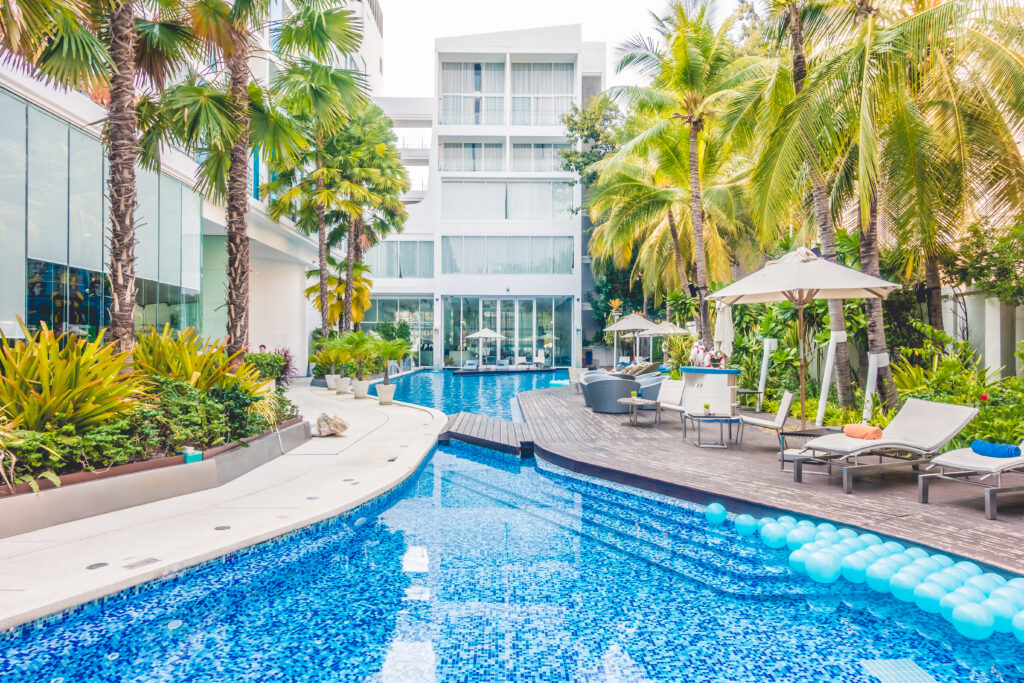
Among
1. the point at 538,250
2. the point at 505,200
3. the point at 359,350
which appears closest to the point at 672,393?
the point at 359,350

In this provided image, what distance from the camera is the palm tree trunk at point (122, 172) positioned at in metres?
6.07

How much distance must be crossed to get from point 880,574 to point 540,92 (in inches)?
1105

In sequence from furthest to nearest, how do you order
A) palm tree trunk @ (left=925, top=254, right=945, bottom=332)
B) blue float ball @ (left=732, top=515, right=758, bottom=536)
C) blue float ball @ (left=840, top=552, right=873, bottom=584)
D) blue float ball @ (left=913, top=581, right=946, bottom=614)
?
palm tree trunk @ (left=925, top=254, right=945, bottom=332), blue float ball @ (left=732, top=515, right=758, bottom=536), blue float ball @ (left=840, top=552, right=873, bottom=584), blue float ball @ (left=913, top=581, right=946, bottom=614)

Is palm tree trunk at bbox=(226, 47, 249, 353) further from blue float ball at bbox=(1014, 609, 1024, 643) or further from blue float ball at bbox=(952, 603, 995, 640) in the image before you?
blue float ball at bbox=(1014, 609, 1024, 643)

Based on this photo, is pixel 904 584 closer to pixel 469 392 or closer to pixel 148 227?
pixel 148 227

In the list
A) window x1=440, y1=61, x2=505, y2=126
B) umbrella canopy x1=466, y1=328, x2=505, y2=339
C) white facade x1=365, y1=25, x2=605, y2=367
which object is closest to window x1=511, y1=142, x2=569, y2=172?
white facade x1=365, y1=25, x2=605, y2=367

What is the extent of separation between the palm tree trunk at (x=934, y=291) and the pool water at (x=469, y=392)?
690 centimetres

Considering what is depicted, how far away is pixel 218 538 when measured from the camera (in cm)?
419

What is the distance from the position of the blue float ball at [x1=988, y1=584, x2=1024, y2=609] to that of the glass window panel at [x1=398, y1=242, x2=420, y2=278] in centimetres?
2717

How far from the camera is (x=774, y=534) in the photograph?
4.51 m

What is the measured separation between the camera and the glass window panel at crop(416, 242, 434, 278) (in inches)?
1147

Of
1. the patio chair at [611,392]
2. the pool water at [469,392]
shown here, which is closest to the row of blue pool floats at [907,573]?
the patio chair at [611,392]

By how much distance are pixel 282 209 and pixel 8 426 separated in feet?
46.8

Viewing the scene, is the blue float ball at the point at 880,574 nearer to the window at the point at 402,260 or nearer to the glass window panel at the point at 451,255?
the glass window panel at the point at 451,255
